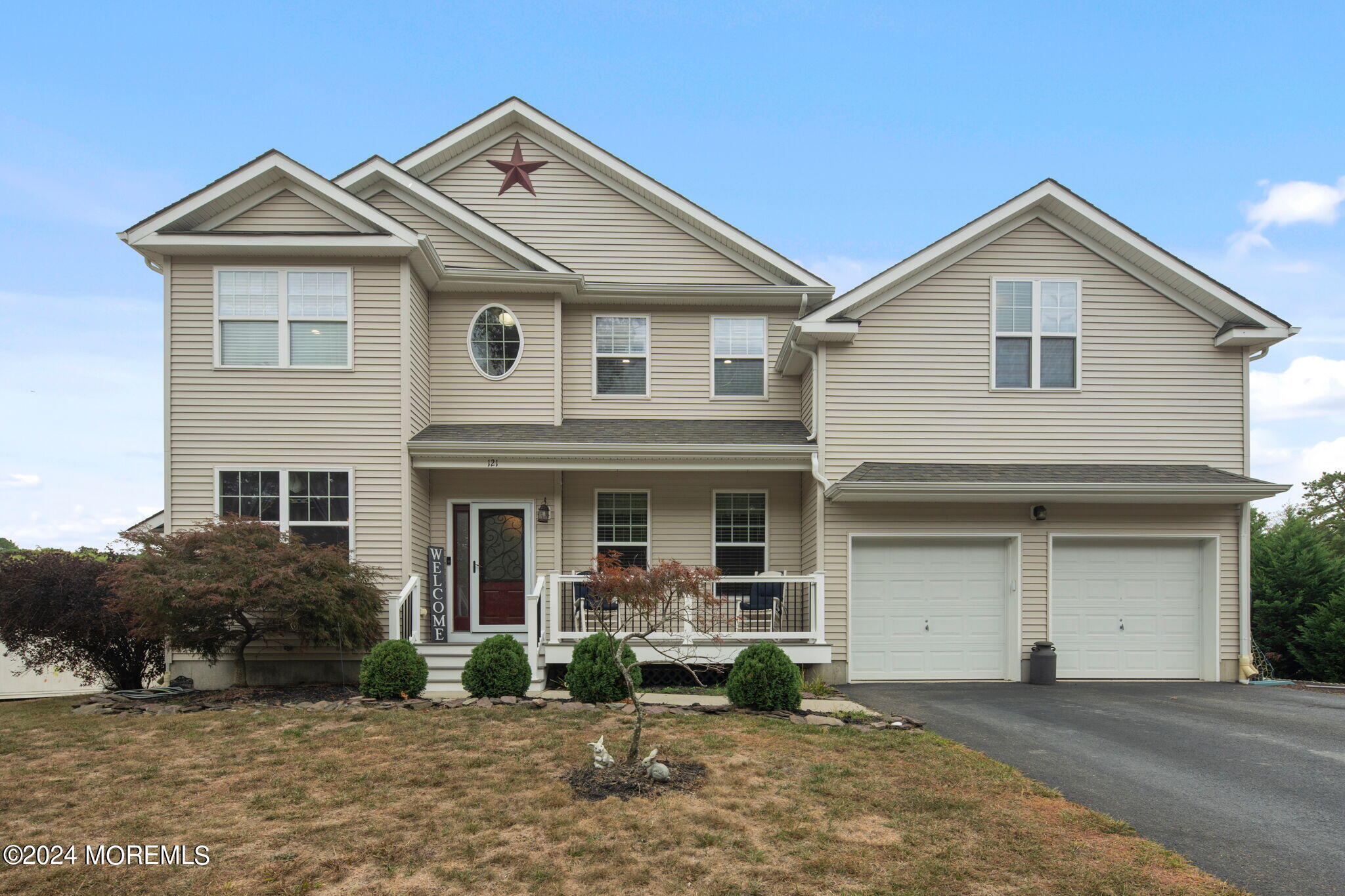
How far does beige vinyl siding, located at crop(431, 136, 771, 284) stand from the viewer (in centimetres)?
1393

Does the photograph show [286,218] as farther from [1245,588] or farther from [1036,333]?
[1245,588]

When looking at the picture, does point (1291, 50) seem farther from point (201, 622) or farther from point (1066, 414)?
point (201, 622)

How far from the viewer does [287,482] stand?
11336mm

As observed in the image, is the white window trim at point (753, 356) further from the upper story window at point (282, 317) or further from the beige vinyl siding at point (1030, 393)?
the upper story window at point (282, 317)

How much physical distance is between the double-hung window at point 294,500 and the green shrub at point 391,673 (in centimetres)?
251

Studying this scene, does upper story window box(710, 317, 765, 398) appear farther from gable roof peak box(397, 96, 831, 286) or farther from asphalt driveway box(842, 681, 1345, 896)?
asphalt driveway box(842, 681, 1345, 896)

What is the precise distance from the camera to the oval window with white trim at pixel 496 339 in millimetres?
12992

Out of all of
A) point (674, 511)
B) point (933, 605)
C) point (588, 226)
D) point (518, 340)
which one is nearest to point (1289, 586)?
point (933, 605)

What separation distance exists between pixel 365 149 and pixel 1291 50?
668 inches

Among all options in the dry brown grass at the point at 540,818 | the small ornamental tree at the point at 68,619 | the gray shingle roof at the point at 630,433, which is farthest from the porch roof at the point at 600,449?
the dry brown grass at the point at 540,818

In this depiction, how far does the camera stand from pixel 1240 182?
1761 cm

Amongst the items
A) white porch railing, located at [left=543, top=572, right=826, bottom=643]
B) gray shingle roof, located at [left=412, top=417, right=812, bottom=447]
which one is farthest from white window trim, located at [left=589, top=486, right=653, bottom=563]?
white porch railing, located at [left=543, top=572, right=826, bottom=643]

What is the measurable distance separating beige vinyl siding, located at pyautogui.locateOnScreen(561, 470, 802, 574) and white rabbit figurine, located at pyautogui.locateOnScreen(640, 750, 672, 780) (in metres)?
6.97

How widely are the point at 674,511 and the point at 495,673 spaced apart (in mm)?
4691
